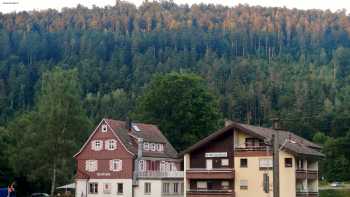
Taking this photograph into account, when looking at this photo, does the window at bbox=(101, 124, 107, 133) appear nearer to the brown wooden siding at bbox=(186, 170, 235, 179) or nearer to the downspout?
the downspout

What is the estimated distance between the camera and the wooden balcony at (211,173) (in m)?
62.8

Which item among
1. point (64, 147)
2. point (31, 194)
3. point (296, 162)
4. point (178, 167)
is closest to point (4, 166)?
point (31, 194)

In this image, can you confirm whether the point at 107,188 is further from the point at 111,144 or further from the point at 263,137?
the point at 263,137

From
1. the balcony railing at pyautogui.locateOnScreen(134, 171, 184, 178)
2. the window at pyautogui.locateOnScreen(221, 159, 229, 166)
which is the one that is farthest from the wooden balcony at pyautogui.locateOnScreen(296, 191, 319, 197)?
the balcony railing at pyautogui.locateOnScreen(134, 171, 184, 178)

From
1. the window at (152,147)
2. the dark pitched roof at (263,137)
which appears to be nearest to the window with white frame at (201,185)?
the dark pitched roof at (263,137)

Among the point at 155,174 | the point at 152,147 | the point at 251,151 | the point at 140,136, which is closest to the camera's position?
the point at 251,151

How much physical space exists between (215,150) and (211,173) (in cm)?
248

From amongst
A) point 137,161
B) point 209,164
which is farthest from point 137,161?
point 209,164

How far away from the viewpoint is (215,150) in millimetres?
64500

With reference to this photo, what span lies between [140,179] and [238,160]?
1394cm

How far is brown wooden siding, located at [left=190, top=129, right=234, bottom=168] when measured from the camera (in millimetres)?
63844

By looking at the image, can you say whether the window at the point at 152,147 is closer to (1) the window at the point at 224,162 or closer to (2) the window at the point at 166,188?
(2) the window at the point at 166,188

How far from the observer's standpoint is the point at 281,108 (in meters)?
177

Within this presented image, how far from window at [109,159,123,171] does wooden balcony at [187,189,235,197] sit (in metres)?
11.8
